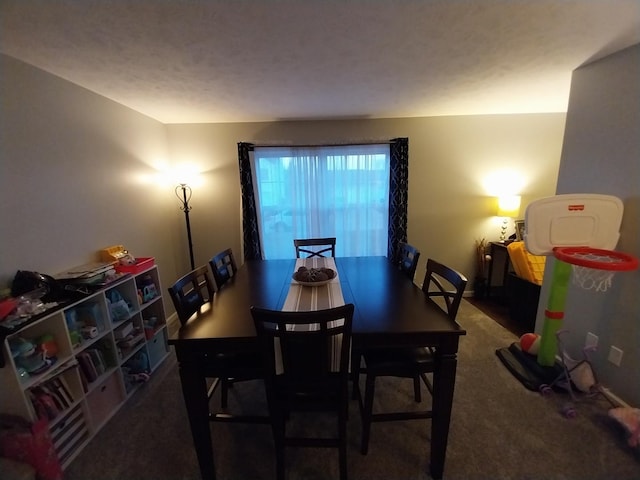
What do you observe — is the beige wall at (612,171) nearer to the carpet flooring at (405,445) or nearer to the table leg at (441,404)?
the carpet flooring at (405,445)

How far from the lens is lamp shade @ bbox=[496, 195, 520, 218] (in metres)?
2.99

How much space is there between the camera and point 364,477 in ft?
4.35

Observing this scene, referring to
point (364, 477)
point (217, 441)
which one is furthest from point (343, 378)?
point (217, 441)

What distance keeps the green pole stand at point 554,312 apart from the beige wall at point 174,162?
1.52m

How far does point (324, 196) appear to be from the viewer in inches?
125

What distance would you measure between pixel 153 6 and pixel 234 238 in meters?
2.43

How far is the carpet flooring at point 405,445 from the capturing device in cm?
136

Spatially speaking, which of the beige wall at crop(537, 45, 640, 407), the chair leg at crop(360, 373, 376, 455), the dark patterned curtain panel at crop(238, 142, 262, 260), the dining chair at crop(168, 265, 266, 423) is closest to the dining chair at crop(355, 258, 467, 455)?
the chair leg at crop(360, 373, 376, 455)

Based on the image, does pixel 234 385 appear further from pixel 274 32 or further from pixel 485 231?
pixel 485 231

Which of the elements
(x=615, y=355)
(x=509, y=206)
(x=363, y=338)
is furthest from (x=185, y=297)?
(x=509, y=206)

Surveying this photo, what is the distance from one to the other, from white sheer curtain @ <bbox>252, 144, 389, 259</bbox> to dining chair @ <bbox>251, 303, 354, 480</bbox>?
81.6 inches

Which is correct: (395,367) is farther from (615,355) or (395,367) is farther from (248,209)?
(248,209)

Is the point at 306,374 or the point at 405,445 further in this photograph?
the point at 405,445

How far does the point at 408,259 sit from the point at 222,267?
1500 mm
